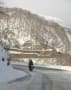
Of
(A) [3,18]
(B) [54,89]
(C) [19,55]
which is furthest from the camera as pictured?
(A) [3,18]

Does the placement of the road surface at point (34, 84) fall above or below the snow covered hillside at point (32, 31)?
below

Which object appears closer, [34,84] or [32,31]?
[34,84]

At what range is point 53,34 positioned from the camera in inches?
714

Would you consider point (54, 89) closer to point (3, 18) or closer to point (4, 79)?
point (4, 79)

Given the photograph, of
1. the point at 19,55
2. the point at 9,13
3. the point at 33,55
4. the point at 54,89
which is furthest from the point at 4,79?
the point at 9,13

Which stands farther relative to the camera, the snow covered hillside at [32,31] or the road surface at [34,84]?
the snow covered hillside at [32,31]

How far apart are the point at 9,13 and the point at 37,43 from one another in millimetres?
2054

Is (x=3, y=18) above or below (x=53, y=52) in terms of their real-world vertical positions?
above

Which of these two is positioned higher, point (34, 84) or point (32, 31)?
point (32, 31)

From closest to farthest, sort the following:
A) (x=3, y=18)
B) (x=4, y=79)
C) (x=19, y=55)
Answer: (x=4, y=79)
(x=19, y=55)
(x=3, y=18)

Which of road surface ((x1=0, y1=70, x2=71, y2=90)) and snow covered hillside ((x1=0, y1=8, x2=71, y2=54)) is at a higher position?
snow covered hillside ((x1=0, y1=8, x2=71, y2=54))

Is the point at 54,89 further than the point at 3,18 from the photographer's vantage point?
No

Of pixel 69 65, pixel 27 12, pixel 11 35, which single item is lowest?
pixel 69 65

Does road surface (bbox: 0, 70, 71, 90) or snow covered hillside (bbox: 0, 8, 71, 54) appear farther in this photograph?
snow covered hillside (bbox: 0, 8, 71, 54)
